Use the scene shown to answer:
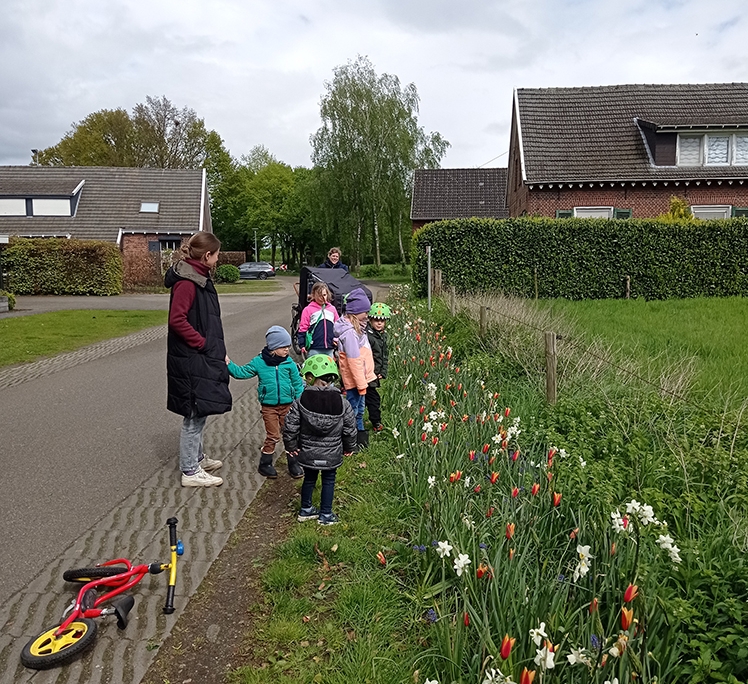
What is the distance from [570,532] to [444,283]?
17721mm

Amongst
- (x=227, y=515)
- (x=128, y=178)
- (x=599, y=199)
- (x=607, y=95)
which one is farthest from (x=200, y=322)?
(x=128, y=178)

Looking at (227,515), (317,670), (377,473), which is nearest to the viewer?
(317,670)

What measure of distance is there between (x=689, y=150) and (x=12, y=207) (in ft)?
115

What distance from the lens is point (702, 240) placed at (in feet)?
68.1

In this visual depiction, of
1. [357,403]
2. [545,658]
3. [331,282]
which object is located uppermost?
[331,282]

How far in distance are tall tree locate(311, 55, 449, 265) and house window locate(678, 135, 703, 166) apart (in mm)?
22527

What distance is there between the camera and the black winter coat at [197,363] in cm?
524

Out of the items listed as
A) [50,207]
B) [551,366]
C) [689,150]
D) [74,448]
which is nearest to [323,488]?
[551,366]

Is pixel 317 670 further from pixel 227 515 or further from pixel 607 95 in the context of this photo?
pixel 607 95

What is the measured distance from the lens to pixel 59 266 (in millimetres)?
29688

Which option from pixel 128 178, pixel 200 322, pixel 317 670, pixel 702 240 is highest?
pixel 128 178

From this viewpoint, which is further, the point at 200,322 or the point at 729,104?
the point at 729,104

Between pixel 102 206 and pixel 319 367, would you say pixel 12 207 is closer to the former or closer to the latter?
pixel 102 206

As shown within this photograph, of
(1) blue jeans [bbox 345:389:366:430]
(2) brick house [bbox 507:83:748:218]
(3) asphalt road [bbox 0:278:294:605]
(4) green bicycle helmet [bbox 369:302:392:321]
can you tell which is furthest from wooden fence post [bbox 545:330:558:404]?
(2) brick house [bbox 507:83:748:218]
